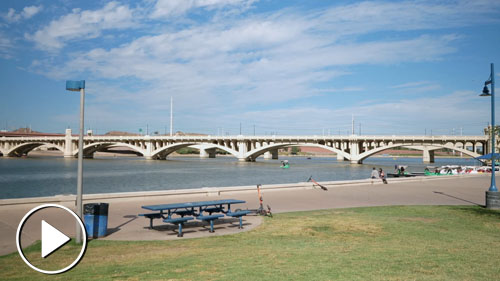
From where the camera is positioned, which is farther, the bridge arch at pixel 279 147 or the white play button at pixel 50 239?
the bridge arch at pixel 279 147

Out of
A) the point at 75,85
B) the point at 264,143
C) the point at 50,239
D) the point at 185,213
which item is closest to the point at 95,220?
the point at 185,213

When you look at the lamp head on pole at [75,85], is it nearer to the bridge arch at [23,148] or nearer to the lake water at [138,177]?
the lake water at [138,177]

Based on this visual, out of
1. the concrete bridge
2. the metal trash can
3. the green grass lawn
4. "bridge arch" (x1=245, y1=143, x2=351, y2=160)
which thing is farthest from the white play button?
"bridge arch" (x1=245, y1=143, x2=351, y2=160)

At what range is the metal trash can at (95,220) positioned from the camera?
32.0 feet

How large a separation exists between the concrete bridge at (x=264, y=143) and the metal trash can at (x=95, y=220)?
237 ft

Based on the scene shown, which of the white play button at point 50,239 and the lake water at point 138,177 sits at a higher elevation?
the white play button at point 50,239

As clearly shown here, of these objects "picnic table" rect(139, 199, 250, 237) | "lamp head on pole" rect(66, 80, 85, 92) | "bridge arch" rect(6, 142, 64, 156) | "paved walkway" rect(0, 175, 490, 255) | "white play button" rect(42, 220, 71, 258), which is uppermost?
"bridge arch" rect(6, 142, 64, 156)

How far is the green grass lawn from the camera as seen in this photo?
265 inches

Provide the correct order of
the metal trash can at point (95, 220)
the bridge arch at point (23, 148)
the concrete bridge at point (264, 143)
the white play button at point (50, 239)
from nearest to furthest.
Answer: the white play button at point (50, 239), the metal trash can at point (95, 220), the concrete bridge at point (264, 143), the bridge arch at point (23, 148)

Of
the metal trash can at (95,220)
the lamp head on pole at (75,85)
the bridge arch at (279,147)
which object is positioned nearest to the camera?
the lamp head on pole at (75,85)

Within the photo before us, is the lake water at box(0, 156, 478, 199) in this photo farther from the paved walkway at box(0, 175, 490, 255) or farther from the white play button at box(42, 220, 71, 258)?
the white play button at box(42, 220, 71, 258)

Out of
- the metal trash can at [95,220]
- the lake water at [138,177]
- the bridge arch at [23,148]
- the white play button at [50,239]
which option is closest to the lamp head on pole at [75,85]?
the metal trash can at [95,220]

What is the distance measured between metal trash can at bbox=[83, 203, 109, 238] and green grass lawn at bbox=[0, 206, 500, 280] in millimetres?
427

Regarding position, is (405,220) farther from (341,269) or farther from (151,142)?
(151,142)
